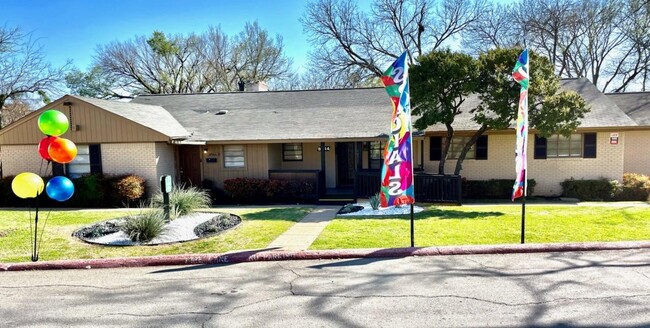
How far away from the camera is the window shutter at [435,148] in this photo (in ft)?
51.9

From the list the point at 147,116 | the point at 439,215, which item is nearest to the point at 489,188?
the point at 439,215

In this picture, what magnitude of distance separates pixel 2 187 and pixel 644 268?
1749 centimetres

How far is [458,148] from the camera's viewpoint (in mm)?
15734

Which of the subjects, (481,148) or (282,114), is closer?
(481,148)

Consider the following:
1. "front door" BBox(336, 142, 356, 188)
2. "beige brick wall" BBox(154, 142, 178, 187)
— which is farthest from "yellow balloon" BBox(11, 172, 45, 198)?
"front door" BBox(336, 142, 356, 188)

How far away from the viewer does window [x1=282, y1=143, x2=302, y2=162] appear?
16.9 metres

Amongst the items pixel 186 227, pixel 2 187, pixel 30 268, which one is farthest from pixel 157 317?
pixel 2 187

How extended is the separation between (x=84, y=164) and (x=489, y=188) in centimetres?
1466

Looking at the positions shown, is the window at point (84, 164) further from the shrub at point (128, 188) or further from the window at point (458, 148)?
the window at point (458, 148)

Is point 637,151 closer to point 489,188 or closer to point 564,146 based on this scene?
point 564,146

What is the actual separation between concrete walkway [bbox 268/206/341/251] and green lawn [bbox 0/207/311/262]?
21 centimetres

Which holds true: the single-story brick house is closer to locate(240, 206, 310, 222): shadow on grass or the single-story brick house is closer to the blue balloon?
locate(240, 206, 310, 222): shadow on grass

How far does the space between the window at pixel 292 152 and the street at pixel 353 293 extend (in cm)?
1059

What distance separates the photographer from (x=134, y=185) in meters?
13.4
